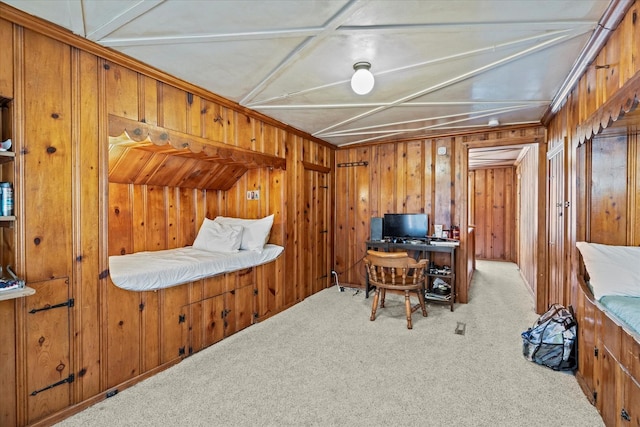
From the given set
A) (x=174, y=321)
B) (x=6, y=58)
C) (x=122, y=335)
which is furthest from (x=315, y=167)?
(x=6, y=58)

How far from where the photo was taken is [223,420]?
180 centimetres

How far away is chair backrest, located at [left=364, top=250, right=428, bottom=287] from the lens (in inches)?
124

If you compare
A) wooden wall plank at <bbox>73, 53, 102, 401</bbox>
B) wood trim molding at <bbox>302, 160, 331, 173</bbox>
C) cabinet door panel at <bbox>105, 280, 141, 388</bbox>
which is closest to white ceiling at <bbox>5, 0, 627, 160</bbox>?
wooden wall plank at <bbox>73, 53, 102, 401</bbox>

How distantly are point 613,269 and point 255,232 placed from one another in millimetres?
3082

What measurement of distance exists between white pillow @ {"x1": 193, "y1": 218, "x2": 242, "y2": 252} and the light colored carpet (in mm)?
926

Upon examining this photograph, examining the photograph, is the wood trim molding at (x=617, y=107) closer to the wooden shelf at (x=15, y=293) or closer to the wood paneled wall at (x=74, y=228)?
the wood paneled wall at (x=74, y=228)

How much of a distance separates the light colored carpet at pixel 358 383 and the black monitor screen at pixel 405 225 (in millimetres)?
1268

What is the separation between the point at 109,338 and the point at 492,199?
7793 millimetres

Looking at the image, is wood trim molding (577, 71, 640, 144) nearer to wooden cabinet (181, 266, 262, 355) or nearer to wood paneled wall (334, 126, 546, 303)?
wood paneled wall (334, 126, 546, 303)

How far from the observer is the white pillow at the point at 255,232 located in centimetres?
340

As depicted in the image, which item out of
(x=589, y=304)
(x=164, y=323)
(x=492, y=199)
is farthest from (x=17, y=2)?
(x=492, y=199)

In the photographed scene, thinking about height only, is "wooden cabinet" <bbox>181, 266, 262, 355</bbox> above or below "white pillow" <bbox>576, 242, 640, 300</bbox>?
below

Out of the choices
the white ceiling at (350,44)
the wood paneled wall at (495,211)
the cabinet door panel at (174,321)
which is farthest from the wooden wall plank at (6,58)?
the wood paneled wall at (495,211)

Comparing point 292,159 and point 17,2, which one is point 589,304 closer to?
point 292,159
